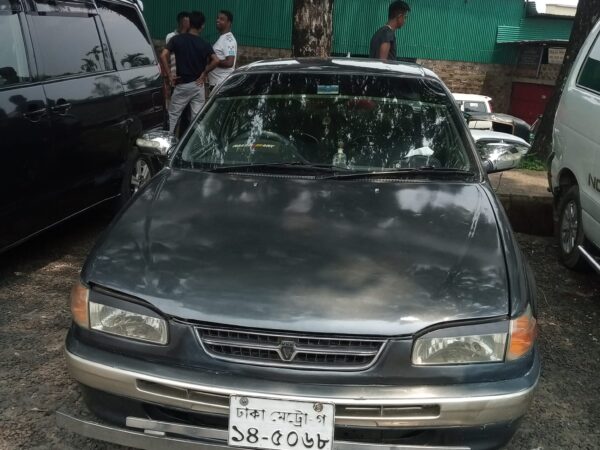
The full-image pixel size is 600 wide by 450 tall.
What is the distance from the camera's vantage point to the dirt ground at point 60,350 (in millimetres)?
2660

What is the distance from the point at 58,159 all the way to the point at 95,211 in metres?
1.46

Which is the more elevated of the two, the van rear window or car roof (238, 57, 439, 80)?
car roof (238, 57, 439, 80)

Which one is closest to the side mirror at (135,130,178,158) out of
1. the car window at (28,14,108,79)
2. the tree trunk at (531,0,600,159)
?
the car window at (28,14,108,79)

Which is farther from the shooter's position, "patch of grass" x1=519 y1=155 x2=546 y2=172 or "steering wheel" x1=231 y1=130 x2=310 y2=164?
"patch of grass" x1=519 y1=155 x2=546 y2=172

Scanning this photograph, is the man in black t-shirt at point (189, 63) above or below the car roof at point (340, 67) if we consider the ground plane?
below

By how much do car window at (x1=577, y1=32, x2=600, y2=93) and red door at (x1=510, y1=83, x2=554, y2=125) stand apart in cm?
1434

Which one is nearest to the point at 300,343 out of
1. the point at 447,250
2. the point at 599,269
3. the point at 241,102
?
the point at 447,250

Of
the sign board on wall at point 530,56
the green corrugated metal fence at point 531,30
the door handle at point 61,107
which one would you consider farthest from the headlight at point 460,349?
the green corrugated metal fence at point 531,30

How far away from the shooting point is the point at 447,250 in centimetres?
232

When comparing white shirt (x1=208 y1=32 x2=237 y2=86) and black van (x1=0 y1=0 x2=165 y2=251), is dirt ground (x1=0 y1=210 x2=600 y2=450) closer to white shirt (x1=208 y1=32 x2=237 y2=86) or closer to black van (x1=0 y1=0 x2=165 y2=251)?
black van (x1=0 y1=0 x2=165 y2=251)

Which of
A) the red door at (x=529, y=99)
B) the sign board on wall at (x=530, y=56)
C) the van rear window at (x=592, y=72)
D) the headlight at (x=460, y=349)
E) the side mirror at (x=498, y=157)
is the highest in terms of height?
the van rear window at (x=592, y=72)

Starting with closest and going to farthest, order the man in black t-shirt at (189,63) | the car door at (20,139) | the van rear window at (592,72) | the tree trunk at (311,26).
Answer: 1. the car door at (20,139)
2. the van rear window at (592,72)
3. the tree trunk at (311,26)
4. the man in black t-shirt at (189,63)

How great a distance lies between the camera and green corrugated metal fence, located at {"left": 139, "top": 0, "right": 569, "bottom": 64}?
17.2m

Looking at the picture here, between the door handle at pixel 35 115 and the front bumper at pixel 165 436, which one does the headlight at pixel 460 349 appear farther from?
the door handle at pixel 35 115
